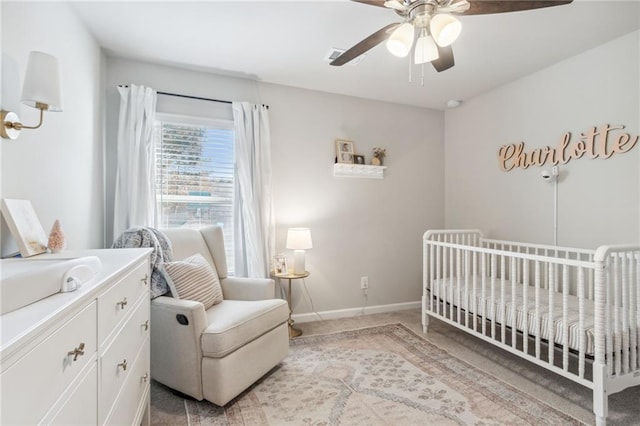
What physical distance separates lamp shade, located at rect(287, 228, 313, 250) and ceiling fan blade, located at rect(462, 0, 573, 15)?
1981 mm

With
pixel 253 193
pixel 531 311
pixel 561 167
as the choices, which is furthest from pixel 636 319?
pixel 253 193

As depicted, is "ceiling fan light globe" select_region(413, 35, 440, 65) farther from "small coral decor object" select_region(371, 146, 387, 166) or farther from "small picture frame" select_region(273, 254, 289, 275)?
"small picture frame" select_region(273, 254, 289, 275)

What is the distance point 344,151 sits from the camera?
3297mm

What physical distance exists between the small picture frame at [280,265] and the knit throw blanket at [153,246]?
3.24 feet

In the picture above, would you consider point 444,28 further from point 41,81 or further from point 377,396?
point 377,396

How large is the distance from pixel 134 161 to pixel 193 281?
1.14 meters

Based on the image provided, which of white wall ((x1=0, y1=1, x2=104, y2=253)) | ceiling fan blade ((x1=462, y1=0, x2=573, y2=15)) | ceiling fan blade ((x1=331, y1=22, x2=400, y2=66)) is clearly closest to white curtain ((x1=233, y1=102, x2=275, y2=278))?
white wall ((x1=0, y1=1, x2=104, y2=253))

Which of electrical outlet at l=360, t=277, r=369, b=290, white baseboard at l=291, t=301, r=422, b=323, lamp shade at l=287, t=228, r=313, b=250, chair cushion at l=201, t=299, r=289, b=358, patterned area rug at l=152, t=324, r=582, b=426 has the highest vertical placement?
lamp shade at l=287, t=228, r=313, b=250

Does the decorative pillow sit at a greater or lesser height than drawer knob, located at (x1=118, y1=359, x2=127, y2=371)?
greater

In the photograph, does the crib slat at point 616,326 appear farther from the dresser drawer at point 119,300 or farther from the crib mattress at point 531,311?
the dresser drawer at point 119,300

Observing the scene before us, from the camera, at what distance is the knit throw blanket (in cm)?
193

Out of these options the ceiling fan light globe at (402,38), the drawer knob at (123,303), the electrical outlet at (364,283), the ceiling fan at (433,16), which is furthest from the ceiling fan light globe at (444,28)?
the electrical outlet at (364,283)

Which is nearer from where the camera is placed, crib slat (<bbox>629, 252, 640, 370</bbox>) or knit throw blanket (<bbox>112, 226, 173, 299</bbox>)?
crib slat (<bbox>629, 252, 640, 370</bbox>)

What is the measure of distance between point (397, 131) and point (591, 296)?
2.28 meters
